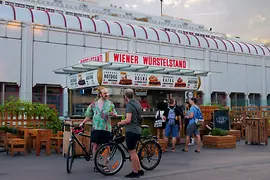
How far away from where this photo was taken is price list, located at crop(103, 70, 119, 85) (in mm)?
14086

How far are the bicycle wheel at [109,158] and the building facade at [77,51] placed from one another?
33.0ft

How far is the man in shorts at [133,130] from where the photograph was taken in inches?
291

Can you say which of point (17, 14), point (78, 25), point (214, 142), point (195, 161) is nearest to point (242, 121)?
point (214, 142)

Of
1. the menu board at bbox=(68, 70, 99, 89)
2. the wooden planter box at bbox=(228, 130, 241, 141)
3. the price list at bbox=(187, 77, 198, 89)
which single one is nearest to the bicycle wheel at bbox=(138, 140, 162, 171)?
the menu board at bbox=(68, 70, 99, 89)

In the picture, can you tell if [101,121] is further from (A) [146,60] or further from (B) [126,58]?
(A) [146,60]

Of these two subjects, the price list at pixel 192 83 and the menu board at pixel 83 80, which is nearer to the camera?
the menu board at pixel 83 80

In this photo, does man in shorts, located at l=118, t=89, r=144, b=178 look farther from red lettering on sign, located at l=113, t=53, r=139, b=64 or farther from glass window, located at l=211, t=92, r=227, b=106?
glass window, located at l=211, t=92, r=227, b=106

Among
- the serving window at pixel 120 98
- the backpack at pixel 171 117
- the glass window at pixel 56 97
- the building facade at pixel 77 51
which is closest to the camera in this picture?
the backpack at pixel 171 117

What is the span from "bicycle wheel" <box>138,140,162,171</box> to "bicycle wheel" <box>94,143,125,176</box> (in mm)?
539

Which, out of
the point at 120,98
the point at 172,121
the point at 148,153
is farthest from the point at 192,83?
the point at 148,153

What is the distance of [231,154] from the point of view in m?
11.3

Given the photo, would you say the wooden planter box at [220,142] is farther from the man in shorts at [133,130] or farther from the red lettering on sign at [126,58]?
the man in shorts at [133,130]

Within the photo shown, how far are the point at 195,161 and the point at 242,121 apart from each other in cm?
877

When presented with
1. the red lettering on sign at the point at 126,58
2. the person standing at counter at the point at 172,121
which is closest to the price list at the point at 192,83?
the red lettering on sign at the point at 126,58
